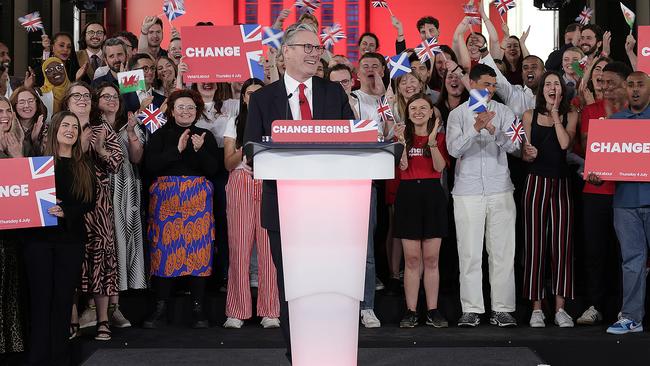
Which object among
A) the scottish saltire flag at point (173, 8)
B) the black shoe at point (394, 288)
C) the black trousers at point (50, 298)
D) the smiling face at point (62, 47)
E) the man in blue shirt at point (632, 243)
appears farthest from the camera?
the smiling face at point (62, 47)

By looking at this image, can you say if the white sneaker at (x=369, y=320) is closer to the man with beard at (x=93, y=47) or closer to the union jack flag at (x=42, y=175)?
the union jack flag at (x=42, y=175)

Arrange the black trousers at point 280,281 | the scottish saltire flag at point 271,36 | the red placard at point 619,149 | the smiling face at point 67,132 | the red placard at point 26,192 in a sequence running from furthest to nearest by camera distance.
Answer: the scottish saltire flag at point 271,36 → the red placard at point 619,149 → the smiling face at point 67,132 → the red placard at point 26,192 → the black trousers at point 280,281

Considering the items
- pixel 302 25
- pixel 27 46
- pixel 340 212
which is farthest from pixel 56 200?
pixel 27 46

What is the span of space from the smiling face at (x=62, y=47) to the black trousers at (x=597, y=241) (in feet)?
13.1

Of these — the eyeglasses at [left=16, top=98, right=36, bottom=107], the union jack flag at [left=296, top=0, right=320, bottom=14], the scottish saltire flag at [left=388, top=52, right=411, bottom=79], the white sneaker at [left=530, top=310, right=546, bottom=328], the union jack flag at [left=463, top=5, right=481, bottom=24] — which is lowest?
the white sneaker at [left=530, top=310, right=546, bottom=328]

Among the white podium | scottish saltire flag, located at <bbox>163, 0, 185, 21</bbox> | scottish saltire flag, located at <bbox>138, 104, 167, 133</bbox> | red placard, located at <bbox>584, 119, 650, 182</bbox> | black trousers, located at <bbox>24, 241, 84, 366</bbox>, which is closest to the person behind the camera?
the white podium

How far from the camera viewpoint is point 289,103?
3.92 m

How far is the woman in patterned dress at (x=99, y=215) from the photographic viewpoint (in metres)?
5.52

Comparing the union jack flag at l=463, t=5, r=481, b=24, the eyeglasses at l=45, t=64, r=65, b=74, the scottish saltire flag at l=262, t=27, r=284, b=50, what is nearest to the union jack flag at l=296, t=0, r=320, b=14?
the scottish saltire flag at l=262, t=27, r=284, b=50

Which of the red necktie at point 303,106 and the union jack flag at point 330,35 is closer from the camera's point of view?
the red necktie at point 303,106

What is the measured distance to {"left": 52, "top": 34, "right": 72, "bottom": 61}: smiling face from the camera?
23.5 ft

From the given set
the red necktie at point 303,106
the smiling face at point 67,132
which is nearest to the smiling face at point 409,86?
the smiling face at point 67,132

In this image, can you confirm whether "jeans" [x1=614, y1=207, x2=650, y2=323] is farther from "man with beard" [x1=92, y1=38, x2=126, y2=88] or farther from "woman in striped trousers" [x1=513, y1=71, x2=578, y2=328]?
"man with beard" [x1=92, y1=38, x2=126, y2=88]

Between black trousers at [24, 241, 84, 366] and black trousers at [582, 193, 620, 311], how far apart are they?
319 centimetres
